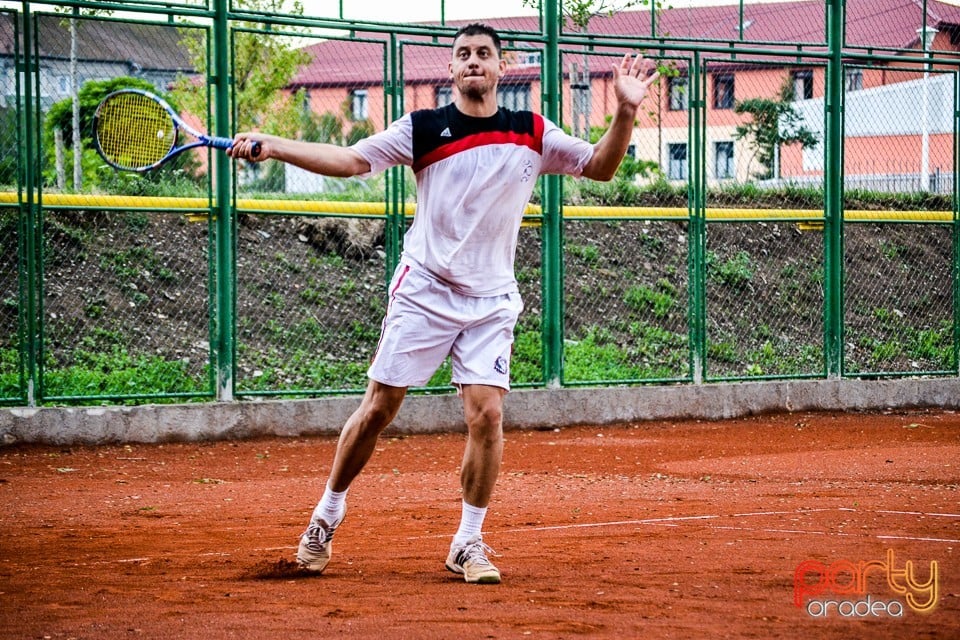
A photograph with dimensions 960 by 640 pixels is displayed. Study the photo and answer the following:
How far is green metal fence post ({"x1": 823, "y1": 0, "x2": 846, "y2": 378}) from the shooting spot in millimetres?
13188

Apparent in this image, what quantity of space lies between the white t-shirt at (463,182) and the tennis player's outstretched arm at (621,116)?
0.25ft

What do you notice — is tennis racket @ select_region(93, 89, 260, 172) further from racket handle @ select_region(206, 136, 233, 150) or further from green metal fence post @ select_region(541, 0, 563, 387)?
green metal fence post @ select_region(541, 0, 563, 387)

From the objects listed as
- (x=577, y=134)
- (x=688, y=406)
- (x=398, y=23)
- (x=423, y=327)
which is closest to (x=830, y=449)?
(x=688, y=406)

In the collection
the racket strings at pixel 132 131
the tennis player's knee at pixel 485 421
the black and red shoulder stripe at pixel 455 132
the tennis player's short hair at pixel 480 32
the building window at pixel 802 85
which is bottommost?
the tennis player's knee at pixel 485 421

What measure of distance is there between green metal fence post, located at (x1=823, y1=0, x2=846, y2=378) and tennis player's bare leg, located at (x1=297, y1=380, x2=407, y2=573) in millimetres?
8720

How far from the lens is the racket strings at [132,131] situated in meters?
→ 6.39

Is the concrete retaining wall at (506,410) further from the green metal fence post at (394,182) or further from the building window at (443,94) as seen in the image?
the building window at (443,94)

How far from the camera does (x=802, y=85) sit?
13.5 metres

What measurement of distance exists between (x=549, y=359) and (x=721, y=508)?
492 centimetres

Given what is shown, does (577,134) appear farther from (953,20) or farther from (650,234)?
(953,20)

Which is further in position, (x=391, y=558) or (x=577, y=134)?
(x=577, y=134)

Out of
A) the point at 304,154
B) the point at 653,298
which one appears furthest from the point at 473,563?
the point at 653,298

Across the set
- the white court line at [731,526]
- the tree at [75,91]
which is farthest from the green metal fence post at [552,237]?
the white court line at [731,526]

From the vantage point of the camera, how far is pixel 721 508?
719 centimetres
